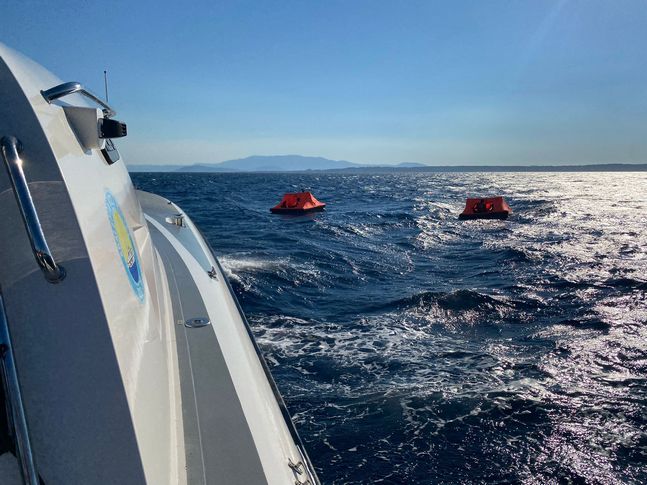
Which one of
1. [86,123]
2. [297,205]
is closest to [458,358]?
[86,123]

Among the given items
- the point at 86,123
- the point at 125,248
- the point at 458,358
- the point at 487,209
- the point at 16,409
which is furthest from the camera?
A: the point at 487,209

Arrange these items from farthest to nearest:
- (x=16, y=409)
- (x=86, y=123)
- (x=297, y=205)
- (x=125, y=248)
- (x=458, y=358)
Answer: (x=297, y=205) < (x=458, y=358) < (x=125, y=248) < (x=86, y=123) < (x=16, y=409)

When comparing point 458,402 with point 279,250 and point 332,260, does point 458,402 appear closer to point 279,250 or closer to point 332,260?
point 332,260

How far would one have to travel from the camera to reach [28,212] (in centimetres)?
106

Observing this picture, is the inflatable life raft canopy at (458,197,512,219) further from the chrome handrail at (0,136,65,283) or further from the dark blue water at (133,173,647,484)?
the chrome handrail at (0,136,65,283)

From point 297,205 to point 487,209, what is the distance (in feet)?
29.6

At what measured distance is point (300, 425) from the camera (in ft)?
13.7

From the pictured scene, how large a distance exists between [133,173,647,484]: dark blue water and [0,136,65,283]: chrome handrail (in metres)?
3.09

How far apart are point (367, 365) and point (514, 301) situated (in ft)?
12.2

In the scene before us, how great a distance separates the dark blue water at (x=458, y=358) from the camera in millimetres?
3773

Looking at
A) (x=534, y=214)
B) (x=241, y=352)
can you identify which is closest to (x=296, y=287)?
(x=241, y=352)

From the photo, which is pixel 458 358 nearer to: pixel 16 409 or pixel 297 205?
pixel 16 409

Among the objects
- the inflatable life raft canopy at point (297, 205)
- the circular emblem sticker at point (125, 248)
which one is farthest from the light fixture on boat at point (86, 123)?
the inflatable life raft canopy at point (297, 205)

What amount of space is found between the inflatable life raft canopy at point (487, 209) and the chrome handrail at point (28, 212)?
21.2 meters
